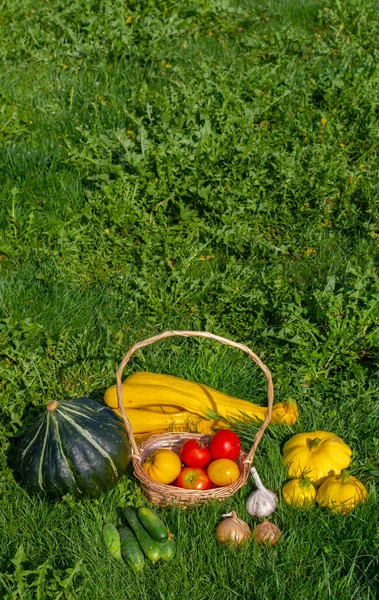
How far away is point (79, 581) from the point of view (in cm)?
361

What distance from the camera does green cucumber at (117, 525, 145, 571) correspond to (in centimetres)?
370

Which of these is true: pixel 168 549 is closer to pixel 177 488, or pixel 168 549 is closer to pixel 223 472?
pixel 177 488

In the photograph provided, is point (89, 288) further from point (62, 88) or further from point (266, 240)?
point (62, 88)

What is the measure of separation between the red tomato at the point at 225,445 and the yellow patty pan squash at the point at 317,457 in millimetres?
273

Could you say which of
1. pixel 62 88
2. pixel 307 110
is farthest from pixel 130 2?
pixel 307 110

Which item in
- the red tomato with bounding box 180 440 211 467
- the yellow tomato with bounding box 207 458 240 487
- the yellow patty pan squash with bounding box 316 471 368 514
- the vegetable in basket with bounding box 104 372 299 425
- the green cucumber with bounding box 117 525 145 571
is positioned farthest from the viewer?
the vegetable in basket with bounding box 104 372 299 425

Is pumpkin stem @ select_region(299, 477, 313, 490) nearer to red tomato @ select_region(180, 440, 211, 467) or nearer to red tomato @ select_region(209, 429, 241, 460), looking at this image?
red tomato @ select_region(209, 429, 241, 460)

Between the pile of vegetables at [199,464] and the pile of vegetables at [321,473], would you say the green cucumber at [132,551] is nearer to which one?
the pile of vegetables at [199,464]

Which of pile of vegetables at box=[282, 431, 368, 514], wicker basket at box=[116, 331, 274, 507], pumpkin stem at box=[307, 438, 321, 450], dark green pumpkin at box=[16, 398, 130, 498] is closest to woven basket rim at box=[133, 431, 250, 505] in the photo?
wicker basket at box=[116, 331, 274, 507]

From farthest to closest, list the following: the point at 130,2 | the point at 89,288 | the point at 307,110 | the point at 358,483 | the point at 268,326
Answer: the point at 130,2 < the point at 307,110 < the point at 89,288 < the point at 268,326 < the point at 358,483

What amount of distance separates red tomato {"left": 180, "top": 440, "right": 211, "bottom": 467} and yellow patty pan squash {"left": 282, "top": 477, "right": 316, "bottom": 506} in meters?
0.44

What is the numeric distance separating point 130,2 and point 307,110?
2519mm

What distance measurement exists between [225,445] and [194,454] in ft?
0.54

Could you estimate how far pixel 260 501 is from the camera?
13.1 feet
